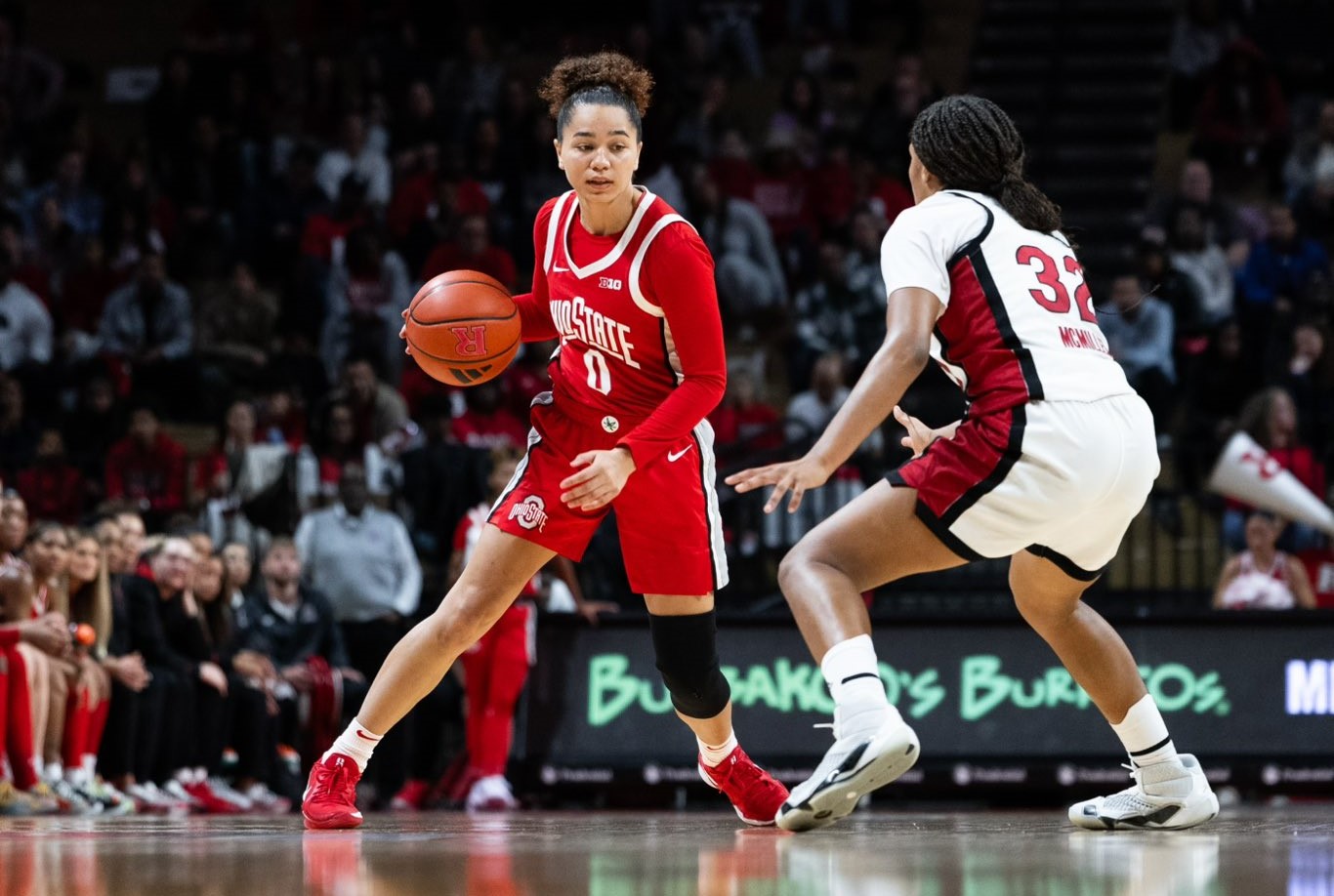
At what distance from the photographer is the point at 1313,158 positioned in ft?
47.1

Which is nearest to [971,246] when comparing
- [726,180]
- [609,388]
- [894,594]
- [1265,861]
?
[609,388]

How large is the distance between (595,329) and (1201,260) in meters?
9.04

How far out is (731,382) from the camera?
492 inches

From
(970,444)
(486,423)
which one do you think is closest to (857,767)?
(970,444)

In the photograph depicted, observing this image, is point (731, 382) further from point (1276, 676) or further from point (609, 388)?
point (609, 388)

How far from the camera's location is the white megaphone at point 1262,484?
33.7 ft

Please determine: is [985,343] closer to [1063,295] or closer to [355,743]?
[1063,295]

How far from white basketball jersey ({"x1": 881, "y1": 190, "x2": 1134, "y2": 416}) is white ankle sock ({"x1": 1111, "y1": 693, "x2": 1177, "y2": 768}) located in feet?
3.00

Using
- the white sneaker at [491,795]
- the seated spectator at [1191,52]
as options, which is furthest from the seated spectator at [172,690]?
the seated spectator at [1191,52]

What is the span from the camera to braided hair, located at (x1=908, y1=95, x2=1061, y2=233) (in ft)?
16.2

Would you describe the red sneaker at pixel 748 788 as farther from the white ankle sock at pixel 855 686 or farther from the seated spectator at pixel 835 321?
the seated spectator at pixel 835 321

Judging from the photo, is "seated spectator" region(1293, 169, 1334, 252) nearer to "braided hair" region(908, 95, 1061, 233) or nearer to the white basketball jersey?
"braided hair" region(908, 95, 1061, 233)

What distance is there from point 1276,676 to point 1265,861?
604 centimetres

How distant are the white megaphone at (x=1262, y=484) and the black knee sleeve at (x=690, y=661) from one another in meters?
5.66
